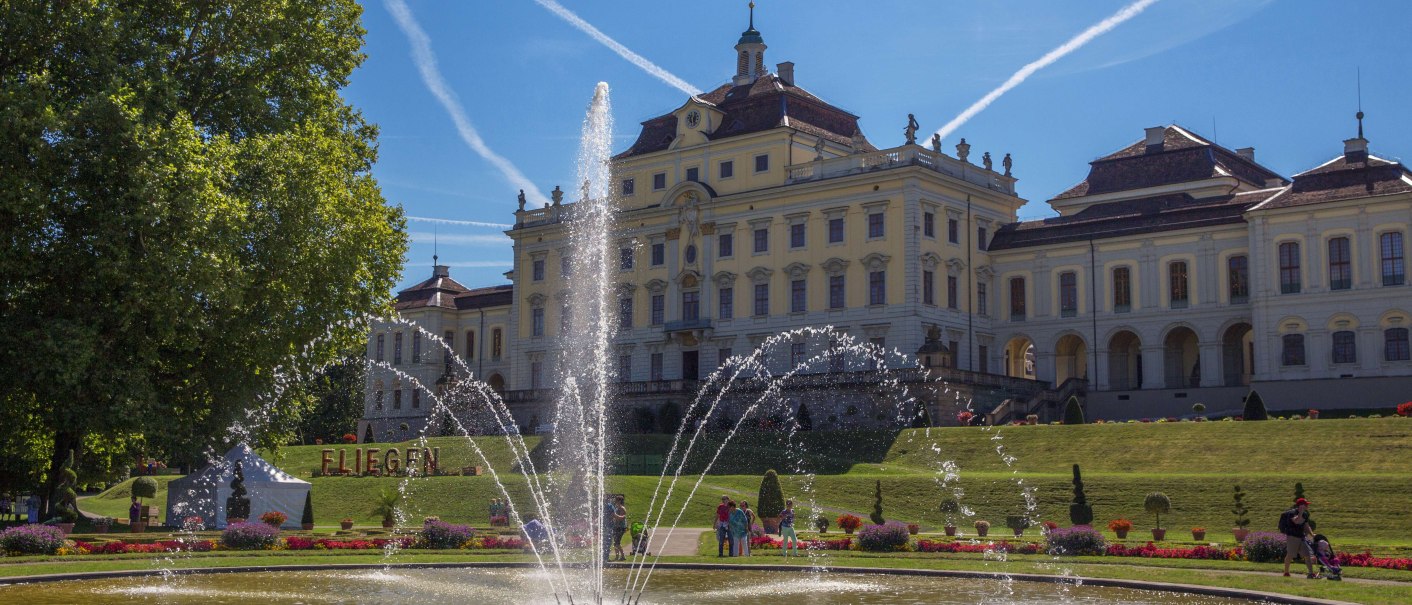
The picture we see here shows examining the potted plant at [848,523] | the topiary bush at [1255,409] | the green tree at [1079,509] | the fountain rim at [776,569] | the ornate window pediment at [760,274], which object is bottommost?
the fountain rim at [776,569]

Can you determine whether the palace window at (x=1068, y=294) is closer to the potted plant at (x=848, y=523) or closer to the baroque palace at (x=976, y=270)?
the baroque palace at (x=976, y=270)

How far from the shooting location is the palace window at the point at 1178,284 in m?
61.7

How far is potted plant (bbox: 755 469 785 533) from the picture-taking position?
33.9 metres

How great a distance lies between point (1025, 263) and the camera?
66062mm

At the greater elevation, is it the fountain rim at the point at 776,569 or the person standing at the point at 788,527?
the person standing at the point at 788,527

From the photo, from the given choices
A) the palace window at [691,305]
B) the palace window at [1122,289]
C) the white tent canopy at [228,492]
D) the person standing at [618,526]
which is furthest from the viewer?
the palace window at [691,305]

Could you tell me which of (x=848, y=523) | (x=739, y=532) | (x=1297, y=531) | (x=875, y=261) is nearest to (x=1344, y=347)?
(x=875, y=261)

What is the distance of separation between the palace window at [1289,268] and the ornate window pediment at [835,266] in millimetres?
17663

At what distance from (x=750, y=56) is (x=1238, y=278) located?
26205 mm

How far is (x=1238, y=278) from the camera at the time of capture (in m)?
60.2

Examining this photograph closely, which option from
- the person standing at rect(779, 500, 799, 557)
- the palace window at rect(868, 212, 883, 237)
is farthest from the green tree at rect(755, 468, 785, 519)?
the palace window at rect(868, 212, 883, 237)

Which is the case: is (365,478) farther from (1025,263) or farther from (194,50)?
(1025,263)

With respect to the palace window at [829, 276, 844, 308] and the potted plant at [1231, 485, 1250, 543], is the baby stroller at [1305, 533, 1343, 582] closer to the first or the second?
the potted plant at [1231, 485, 1250, 543]

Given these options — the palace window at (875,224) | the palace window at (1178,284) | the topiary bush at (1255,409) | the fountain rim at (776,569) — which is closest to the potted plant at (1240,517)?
the fountain rim at (776,569)
